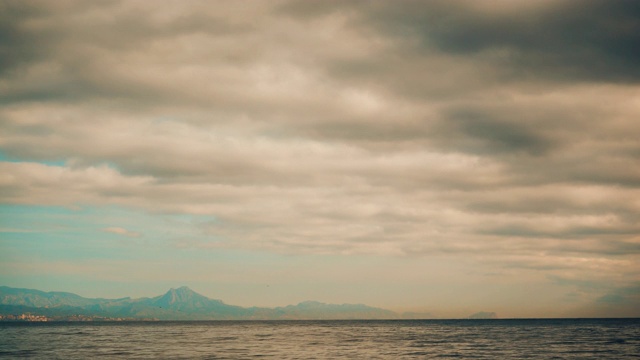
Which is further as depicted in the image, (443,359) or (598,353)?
(598,353)

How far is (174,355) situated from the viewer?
216 ft

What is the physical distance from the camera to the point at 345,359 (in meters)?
61.0

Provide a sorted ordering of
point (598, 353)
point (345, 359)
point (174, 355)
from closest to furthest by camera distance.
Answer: point (345, 359)
point (174, 355)
point (598, 353)

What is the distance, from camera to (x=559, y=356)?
221ft

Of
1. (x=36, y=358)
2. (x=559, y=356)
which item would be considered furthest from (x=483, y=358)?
(x=36, y=358)

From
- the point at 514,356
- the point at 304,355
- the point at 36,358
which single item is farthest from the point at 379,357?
the point at 36,358

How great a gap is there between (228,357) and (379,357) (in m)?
18.7

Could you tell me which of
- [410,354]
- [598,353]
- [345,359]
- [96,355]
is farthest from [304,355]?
[598,353]

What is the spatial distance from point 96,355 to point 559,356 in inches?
2390

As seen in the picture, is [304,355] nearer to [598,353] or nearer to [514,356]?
[514,356]

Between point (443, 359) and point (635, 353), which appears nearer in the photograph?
point (443, 359)

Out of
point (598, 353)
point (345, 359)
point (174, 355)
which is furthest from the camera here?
point (598, 353)

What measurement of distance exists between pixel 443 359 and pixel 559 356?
669 inches

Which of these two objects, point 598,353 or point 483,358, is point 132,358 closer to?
point 483,358
